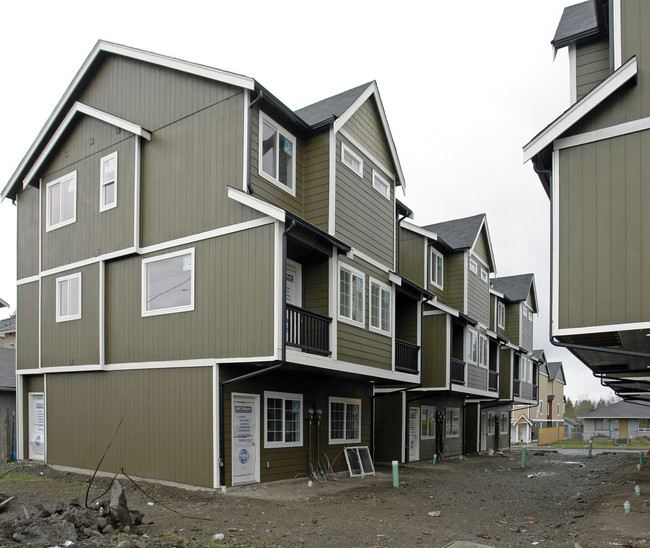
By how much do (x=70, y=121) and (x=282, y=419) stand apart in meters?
10.8

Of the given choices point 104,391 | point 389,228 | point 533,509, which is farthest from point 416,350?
point 104,391

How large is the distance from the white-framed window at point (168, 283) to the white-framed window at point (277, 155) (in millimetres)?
2715

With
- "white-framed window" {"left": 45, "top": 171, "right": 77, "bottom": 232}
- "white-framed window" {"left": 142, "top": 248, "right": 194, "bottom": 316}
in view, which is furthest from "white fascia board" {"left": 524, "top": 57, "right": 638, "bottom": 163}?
"white-framed window" {"left": 45, "top": 171, "right": 77, "bottom": 232}

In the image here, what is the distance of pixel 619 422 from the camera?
5966cm

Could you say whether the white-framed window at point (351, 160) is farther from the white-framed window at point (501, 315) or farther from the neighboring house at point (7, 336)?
the neighboring house at point (7, 336)

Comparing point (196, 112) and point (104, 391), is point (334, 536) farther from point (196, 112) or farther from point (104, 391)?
point (196, 112)

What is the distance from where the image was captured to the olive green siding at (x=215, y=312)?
13242 millimetres

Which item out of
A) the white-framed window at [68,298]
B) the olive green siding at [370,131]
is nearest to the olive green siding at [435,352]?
the olive green siding at [370,131]

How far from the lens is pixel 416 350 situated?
20.2m

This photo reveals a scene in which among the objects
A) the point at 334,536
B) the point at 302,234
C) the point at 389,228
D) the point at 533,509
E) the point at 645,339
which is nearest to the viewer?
the point at 334,536

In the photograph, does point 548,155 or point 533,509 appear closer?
point 548,155

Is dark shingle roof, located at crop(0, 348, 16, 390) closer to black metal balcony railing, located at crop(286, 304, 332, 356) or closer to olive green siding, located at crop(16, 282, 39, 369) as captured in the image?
olive green siding, located at crop(16, 282, 39, 369)

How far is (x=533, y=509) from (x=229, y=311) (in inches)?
312

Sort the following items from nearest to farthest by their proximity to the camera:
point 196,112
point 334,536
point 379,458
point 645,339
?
point 334,536, point 645,339, point 196,112, point 379,458
